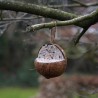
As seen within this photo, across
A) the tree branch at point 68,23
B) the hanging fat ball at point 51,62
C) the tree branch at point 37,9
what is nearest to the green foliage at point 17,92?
the tree branch at point 37,9

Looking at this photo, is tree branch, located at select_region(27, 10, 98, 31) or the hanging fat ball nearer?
tree branch, located at select_region(27, 10, 98, 31)

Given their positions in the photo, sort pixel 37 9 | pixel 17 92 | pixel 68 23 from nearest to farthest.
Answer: pixel 68 23 → pixel 37 9 → pixel 17 92

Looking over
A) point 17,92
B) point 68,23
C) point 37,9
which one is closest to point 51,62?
point 68,23

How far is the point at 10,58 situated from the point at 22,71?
1187 mm

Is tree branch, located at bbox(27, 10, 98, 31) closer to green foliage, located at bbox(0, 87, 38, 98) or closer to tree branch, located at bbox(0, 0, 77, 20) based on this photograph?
tree branch, located at bbox(0, 0, 77, 20)

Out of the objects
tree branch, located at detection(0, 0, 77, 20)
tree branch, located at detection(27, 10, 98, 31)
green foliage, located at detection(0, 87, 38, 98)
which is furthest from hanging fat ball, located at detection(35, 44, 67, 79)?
green foliage, located at detection(0, 87, 38, 98)

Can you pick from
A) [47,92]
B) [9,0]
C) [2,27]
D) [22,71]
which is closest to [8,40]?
[22,71]

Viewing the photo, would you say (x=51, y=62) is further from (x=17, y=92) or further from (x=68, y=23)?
(x=17, y=92)

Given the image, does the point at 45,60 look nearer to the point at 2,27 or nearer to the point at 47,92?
the point at 2,27

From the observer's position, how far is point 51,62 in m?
2.92

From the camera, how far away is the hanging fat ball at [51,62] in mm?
2914

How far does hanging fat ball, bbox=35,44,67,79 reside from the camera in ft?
9.56

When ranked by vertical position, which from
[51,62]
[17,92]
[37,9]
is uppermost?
[37,9]

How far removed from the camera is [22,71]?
20344 mm
